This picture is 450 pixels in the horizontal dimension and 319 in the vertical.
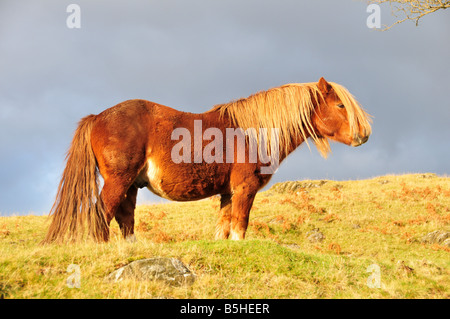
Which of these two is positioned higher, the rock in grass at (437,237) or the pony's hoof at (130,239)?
the pony's hoof at (130,239)

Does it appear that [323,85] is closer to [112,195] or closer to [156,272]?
[112,195]

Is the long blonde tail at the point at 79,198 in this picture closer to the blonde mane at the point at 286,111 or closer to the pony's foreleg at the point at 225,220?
the pony's foreleg at the point at 225,220

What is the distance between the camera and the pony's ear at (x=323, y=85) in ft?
32.2

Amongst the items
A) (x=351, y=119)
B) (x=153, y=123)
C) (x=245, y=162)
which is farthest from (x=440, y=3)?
(x=153, y=123)

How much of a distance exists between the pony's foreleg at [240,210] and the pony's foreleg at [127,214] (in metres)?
2.36

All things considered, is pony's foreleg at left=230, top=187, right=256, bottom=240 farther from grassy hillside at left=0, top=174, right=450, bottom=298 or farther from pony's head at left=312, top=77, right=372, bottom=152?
pony's head at left=312, top=77, right=372, bottom=152

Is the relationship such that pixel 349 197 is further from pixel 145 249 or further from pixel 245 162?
pixel 145 249

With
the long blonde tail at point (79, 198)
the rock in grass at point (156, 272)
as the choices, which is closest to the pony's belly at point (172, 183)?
the long blonde tail at point (79, 198)

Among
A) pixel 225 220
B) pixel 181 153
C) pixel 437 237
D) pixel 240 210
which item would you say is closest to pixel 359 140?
pixel 240 210

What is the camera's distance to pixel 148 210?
1941 cm

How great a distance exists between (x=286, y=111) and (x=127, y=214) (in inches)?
178

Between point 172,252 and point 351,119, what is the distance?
5243 millimetres

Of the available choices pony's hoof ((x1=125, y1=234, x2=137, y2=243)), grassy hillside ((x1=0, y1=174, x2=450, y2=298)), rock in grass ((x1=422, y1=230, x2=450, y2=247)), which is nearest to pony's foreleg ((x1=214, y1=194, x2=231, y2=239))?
grassy hillside ((x1=0, y1=174, x2=450, y2=298))

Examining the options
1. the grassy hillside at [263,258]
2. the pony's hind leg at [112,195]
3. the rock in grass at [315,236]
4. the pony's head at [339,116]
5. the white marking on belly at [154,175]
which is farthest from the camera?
the rock in grass at [315,236]
